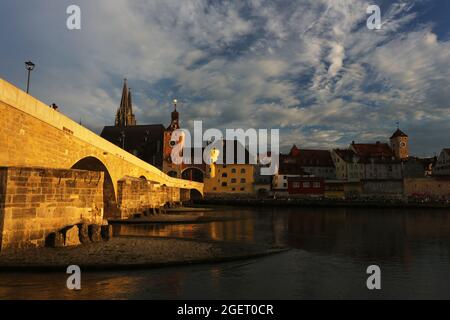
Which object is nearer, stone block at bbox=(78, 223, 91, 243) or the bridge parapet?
the bridge parapet

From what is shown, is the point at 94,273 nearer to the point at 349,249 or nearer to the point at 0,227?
the point at 0,227

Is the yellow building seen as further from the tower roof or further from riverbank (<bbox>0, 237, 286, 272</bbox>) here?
riverbank (<bbox>0, 237, 286, 272</bbox>)

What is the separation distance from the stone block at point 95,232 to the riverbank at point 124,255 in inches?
20.0

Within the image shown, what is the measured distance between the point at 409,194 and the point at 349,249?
227ft

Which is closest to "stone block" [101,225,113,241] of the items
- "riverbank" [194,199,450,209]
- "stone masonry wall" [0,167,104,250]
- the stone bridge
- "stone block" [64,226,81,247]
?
"stone masonry wall" [0,167,104,250]

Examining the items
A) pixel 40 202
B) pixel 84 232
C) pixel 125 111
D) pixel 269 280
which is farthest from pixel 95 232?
pixel 125 111

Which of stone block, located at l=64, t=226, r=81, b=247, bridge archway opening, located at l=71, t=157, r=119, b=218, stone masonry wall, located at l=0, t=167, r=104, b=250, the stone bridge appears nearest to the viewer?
stone masonry wall, located at l=0, t=167, r=104, b=250

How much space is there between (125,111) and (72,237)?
102 m

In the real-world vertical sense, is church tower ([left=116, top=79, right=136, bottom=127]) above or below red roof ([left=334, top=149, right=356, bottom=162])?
above

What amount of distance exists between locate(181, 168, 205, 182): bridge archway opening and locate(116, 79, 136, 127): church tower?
3161cm

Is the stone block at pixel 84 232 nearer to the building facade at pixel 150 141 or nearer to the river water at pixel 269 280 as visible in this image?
the river water at pixel 269 280

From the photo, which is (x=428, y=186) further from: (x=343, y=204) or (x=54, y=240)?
(x=54, y=240)

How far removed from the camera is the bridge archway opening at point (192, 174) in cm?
9106

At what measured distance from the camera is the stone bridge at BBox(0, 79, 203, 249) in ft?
42.9
